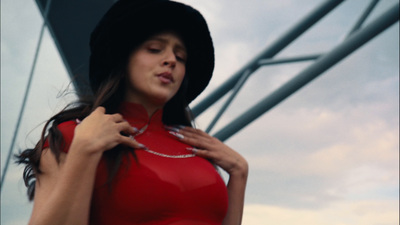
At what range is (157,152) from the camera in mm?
1311

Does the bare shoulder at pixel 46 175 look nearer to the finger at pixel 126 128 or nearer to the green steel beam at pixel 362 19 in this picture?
the finger at pixel 126 128

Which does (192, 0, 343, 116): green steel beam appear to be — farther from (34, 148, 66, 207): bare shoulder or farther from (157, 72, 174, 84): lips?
(34, 148, 66, 207): bare shoulder

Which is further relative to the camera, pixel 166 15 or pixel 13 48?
pixel 13 48

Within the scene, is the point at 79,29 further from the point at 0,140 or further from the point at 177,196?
the point at 177,196

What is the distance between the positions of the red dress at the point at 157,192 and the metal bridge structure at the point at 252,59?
5.43ft

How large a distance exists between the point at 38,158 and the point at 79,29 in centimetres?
303

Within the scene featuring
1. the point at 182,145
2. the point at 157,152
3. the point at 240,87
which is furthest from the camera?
the point at 240,87

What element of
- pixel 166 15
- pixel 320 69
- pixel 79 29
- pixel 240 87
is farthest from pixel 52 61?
pixel 166 15

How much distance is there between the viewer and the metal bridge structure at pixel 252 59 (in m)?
3.36

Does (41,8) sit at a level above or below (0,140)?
above

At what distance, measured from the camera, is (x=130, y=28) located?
1355mm

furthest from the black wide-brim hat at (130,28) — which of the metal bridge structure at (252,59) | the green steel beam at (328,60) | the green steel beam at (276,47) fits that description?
the green steel beam at (276,47)

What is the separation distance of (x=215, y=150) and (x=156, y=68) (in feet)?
1.11

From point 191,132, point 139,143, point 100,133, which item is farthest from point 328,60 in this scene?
→ point 100,133
